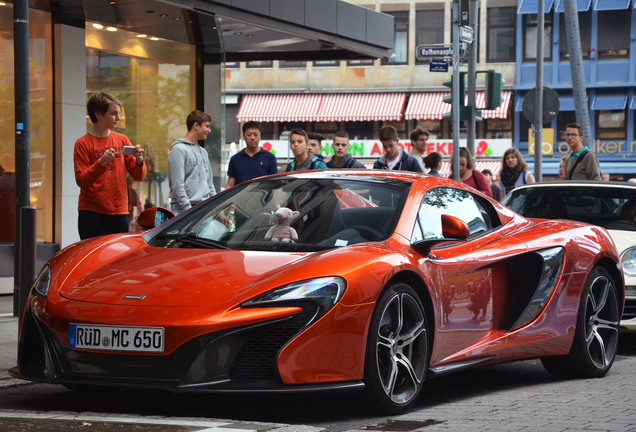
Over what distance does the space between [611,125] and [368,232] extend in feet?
125

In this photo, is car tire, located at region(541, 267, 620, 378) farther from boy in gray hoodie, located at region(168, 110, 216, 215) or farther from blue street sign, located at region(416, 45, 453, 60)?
blue street sign, located at region(416, 45, 453, 60)

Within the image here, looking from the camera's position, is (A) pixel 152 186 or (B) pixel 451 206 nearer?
(B) pixel 451 206

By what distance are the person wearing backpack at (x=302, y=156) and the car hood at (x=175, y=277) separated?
17.1 ft

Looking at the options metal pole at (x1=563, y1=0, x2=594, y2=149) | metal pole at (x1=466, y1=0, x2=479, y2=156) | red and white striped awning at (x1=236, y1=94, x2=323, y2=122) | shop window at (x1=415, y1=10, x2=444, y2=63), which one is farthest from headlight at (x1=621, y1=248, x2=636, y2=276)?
shop window at (x1=415, y1=10, x2=444, y2=63)

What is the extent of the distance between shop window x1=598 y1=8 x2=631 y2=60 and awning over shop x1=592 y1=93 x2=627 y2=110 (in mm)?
1502

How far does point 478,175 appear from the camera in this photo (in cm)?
1458

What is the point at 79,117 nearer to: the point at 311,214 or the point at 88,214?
the point at 88,214

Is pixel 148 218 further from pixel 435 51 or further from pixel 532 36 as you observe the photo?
pixel 532 36

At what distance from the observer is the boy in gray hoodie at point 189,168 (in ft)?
33.2

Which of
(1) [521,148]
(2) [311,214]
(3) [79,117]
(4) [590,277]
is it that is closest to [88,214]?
(2) [311,214]

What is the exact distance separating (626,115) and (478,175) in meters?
29.7

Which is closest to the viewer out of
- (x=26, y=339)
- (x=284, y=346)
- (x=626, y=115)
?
(x=284, y=346)

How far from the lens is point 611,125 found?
42.9 meters

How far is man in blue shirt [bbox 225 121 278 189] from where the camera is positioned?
11422 millimetres
